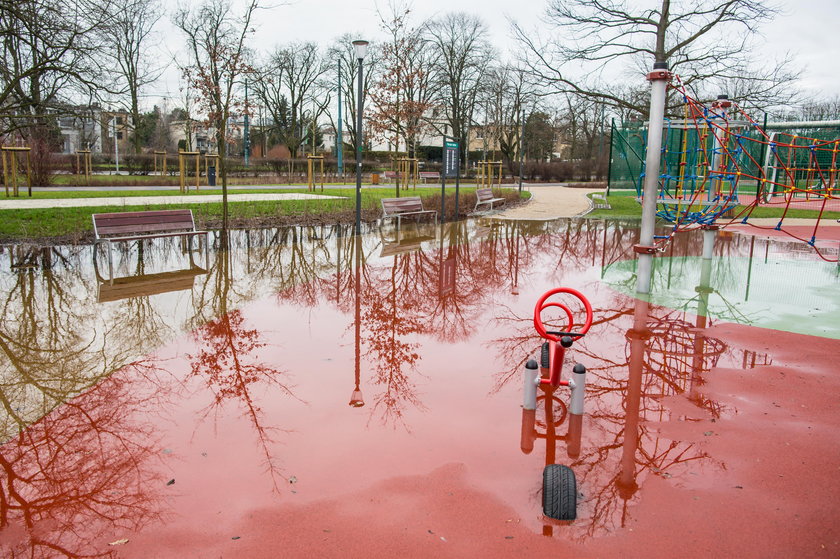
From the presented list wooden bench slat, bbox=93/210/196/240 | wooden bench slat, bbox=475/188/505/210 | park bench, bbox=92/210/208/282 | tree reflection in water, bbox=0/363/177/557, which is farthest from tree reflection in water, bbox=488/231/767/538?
wooden bench slat, bbox=475/188/505/210

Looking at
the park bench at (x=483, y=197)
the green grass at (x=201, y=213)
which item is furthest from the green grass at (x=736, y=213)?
the green grass at (x=201, y=213)

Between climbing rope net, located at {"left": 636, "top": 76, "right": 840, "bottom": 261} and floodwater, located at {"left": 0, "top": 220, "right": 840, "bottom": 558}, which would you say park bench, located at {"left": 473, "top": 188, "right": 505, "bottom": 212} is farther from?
floodwater, located at {"left": 0, "top": 220, "right": 840, "bottom": 558}

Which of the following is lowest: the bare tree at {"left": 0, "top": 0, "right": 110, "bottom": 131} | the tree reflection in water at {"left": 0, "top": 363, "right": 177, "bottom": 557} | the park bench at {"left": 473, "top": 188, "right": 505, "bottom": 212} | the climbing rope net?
the tree reflection in water at {"left": 0, "top": 363, "right": 177, "bottom": 557}

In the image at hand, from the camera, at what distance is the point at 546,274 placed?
10.9m

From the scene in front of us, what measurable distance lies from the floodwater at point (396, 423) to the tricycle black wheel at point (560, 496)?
2.2 inches

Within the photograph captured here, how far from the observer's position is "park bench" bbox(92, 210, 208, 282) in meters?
10.8

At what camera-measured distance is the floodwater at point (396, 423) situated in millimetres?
3369

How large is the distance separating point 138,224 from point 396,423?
875 cm

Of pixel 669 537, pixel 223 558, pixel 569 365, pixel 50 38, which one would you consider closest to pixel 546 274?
pixel 569 365

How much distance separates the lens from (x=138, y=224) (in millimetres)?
11453

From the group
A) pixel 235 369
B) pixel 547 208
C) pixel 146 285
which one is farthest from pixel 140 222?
pixel 547 208

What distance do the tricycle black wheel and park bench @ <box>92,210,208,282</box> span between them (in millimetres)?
8528

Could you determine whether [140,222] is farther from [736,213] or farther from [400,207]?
[736,213]

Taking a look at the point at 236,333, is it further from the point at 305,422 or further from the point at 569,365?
the point at 569,365
